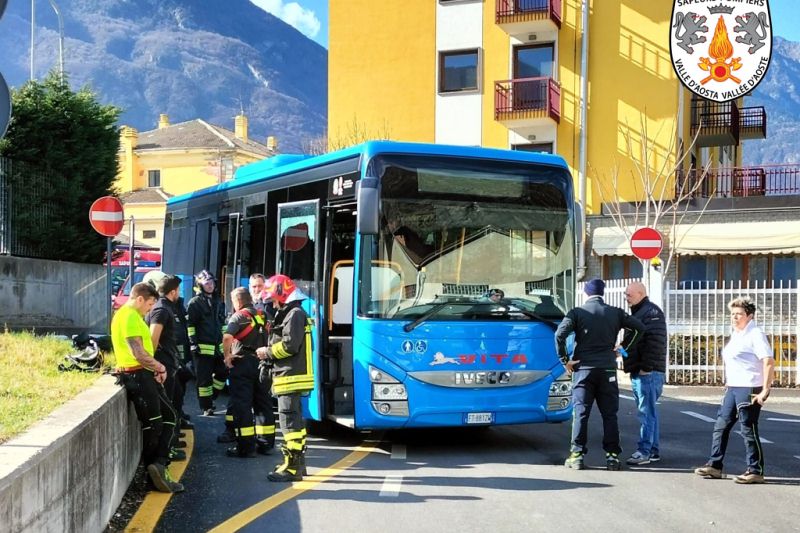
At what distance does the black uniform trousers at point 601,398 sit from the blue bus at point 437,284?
76 cm

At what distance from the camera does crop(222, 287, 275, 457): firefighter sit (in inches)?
364

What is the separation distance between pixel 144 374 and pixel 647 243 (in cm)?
1133

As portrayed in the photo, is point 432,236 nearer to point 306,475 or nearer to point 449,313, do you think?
point 449,313

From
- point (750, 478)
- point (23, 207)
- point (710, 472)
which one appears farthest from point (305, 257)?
point (23, 207)

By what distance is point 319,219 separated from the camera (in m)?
10.4

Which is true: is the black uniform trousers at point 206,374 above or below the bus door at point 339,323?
below

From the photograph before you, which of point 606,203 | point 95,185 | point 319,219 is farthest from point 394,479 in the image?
point 606,203

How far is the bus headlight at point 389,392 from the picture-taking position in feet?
30.3

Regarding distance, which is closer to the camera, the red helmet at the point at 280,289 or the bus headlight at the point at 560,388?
the red helmet at the point at 280,289

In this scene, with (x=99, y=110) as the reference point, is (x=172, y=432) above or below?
below

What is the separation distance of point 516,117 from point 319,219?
63.7ft

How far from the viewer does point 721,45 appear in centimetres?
1670

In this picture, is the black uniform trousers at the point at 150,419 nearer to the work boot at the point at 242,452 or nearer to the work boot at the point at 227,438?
the work boot at the point at 242,452

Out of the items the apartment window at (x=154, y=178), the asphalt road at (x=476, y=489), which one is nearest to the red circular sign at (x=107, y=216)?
the asphalt road at (x=476, y=489)
